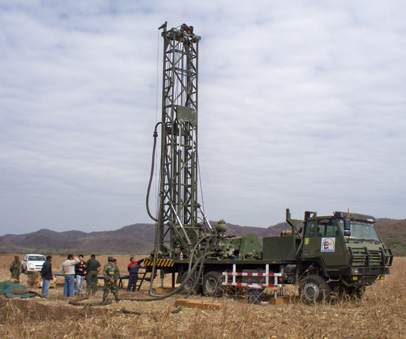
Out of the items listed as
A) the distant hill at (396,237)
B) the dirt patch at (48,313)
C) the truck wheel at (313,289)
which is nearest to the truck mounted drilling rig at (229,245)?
the truck wheel at (313,289)

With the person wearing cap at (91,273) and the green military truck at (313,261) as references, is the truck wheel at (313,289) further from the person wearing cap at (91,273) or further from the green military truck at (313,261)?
the person wearing cap at (91,273)

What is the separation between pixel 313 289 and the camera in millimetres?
13961

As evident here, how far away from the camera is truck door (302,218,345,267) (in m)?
13.9

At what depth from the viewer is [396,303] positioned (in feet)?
38.7

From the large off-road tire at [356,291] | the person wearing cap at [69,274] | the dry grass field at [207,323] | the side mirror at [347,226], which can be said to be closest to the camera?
the dry grass field at [207,323]

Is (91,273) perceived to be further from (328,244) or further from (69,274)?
(328,244)

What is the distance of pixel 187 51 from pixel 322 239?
10.7 metres

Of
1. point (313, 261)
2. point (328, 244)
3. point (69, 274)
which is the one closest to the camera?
point (328, 244)

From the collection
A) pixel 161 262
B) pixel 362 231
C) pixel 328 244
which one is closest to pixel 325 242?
pixel 328 244

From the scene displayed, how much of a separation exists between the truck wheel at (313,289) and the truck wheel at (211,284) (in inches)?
130

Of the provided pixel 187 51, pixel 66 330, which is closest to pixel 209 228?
pixel 187 51

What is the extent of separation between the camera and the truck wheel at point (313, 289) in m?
13.6

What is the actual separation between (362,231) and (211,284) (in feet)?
18.1

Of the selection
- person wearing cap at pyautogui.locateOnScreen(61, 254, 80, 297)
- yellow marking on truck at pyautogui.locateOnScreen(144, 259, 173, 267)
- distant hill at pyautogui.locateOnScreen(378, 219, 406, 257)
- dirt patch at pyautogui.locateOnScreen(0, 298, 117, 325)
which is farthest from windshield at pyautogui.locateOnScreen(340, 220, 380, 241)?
distant hill at pyautogui.locateOnScreen(378, 219, 406, 257)
